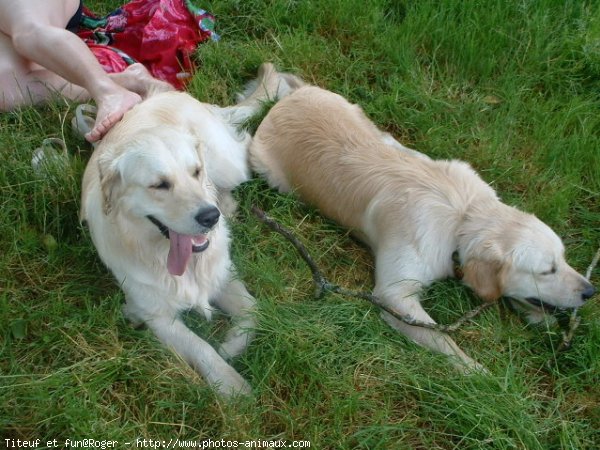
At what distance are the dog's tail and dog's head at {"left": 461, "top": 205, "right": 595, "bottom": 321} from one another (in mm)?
1658

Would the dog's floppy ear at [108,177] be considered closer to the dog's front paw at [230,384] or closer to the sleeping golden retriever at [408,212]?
the dog's front paw at [230,384]

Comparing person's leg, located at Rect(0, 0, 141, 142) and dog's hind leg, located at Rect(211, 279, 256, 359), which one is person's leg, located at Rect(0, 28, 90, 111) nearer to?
person's leg, located at Rect(0, 0, 141, 142)

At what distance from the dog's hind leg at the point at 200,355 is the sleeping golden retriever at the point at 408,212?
81cm

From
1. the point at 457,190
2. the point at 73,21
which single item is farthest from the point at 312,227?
the point at 73,21

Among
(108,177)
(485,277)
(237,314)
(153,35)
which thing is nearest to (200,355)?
(237,314)

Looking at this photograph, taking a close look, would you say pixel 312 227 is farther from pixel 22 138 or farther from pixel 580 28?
pixel 580 28

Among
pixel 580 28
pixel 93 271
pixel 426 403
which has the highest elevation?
pixel 580 28

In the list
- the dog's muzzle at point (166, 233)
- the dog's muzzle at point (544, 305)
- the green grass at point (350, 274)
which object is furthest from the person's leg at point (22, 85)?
the dog's muzzle at point (544, 305)

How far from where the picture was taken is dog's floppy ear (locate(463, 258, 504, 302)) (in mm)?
2787

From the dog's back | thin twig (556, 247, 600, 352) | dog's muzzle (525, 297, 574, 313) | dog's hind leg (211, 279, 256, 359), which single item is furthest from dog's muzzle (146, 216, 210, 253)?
thin twig (556, 247, 600, 352)

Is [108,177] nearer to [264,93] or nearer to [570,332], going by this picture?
[264,93]

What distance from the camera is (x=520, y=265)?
9.04 feet

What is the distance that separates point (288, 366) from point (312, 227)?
0.98 metres

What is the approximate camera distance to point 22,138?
354 centimetres
